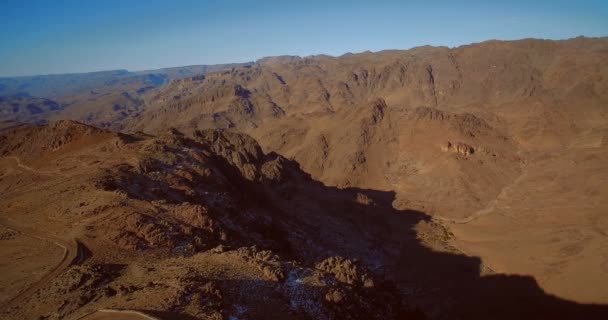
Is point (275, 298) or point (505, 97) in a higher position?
point (505, 97)

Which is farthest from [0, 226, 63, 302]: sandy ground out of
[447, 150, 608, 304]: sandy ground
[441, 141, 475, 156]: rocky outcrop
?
[441, 141, 475, 156]: rocky outcrop

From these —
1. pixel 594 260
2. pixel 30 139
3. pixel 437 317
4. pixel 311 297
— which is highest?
pixel 30 139

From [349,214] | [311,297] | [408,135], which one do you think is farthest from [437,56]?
[311,297]

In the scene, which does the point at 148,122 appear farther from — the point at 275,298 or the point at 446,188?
the point at 275,298

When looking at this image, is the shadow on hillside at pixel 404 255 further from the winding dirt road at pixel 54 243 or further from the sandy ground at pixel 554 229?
the winding dirt road at pixel 54 243

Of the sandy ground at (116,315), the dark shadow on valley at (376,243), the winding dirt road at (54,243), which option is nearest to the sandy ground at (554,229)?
the dark shadow on valley at (376,243)

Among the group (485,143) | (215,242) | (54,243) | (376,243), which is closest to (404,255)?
(376,243)

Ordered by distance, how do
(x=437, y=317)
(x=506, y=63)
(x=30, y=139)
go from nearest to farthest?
(x=437, y=317)
(x=30, y=139)
(x=506, y=63)
